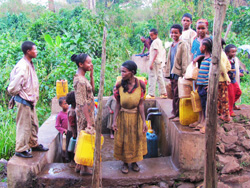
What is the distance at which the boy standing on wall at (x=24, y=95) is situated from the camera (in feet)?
10.5

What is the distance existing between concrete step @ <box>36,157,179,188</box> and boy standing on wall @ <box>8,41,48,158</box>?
41cm

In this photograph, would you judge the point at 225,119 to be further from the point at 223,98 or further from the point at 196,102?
the point at 196,102

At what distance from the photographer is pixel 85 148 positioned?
3107mm

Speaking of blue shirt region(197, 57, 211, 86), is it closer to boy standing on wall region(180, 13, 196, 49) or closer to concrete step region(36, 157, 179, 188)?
concrete step region(36, 157, 179, 188)

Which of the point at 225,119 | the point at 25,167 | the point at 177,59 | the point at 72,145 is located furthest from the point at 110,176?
the point at 225,119

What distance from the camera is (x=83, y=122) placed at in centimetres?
330

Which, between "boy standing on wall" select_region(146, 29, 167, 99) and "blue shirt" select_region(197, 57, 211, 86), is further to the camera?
"boy standing on wall" select_region(146, 29, 167, 99)

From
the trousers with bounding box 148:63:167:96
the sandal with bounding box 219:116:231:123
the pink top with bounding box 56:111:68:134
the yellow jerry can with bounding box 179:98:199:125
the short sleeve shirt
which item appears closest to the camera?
the yellow jerry can with bounding box 179:98:199:125

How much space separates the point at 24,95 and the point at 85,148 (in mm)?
1075

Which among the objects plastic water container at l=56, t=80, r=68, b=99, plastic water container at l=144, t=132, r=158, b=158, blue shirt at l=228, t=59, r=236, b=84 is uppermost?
blue shirt at l=228, t=59, r=236, b=84

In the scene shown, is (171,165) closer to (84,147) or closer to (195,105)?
(195,105)

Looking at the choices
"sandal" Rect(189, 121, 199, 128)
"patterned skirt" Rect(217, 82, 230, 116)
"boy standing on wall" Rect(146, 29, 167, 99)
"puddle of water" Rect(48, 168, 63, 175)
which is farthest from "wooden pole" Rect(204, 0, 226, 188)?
"boy standing on wall" Rect(146, 29, 167, 99)

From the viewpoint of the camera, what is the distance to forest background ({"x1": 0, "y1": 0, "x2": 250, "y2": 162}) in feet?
22.5

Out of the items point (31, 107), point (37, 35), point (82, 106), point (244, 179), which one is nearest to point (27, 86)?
point (31, 107)
